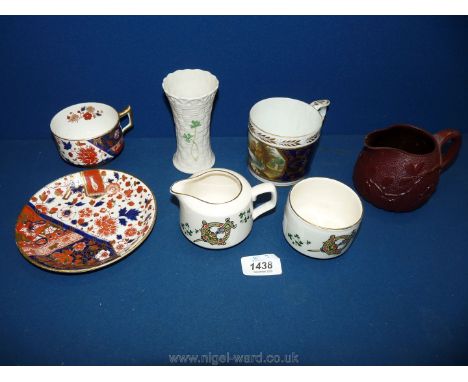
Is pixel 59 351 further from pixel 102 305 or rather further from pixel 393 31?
pixel 393 31

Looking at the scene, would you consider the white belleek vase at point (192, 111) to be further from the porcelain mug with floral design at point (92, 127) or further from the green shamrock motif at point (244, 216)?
the green shamrock motif at point (244, 216)

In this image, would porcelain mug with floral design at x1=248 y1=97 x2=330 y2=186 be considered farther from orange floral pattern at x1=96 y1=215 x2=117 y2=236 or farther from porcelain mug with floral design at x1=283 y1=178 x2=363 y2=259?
orange floral pattern at x1=96 y1=215 x2=117 y2=236

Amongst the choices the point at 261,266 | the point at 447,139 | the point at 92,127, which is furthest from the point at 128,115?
the point at 447,139

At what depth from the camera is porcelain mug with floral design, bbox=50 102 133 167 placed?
107cm

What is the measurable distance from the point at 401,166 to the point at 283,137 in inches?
11.7

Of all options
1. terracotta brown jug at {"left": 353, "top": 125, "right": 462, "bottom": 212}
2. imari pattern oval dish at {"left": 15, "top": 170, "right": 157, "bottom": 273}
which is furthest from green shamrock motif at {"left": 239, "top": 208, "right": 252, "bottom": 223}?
terracotta brown jug at {"left": 353, "top": 125, "right": 462, "bottom": 212}

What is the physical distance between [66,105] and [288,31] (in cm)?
71

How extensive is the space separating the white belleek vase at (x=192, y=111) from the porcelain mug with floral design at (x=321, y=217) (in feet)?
1.04

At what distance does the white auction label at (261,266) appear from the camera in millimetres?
906

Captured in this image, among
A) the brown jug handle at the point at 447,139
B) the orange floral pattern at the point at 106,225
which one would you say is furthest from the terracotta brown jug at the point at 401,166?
the orange floral pattern at the point at 106,225

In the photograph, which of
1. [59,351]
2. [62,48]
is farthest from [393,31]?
[59,351]

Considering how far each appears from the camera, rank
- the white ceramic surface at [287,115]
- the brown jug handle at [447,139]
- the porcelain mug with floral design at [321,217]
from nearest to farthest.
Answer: the porcelain mug with floral design at [321,217] < the brown jug handle at [447,139] < the white ceramic surface at [287,115]

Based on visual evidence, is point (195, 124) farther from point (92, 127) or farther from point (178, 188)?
point (92, 127)

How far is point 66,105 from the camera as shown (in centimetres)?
116
